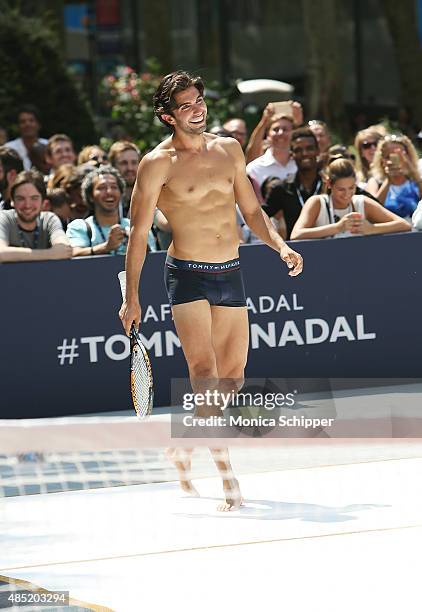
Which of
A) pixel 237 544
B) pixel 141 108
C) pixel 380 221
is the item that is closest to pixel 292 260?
pixel 237 544

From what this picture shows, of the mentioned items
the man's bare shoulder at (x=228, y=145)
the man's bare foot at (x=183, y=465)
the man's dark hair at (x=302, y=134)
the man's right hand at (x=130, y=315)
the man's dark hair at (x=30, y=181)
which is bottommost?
the man's bare foot at (x=183, y=465)

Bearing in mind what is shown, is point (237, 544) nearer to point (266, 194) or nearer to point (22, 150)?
point (266, 194)

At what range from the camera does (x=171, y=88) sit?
6.64m

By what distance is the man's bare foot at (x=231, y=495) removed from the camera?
6.66 meters

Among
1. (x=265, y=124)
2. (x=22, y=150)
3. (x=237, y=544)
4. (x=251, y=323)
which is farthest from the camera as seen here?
(x=22, y=150)

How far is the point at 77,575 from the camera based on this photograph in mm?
5453

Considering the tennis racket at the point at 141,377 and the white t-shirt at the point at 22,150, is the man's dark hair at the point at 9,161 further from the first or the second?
the tennis racket at the point at 141,377

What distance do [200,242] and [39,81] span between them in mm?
11258

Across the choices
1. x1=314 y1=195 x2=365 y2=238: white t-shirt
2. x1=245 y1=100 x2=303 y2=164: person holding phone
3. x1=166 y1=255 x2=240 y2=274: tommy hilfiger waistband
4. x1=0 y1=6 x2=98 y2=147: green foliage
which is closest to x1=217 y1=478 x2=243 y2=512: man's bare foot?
x1=166 y1=255 x2=240 y2=274: tommy hilfiger waistband

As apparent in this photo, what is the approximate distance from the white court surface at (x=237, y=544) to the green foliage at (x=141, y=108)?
12473 mm

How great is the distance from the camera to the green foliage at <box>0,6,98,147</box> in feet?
56.9

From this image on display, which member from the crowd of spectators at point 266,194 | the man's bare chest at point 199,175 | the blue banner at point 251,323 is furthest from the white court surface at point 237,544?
the crowd of spectators at point 266,194

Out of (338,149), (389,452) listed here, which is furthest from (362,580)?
(338,149)

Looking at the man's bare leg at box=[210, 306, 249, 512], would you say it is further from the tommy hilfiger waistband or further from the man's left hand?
the man's left hand
